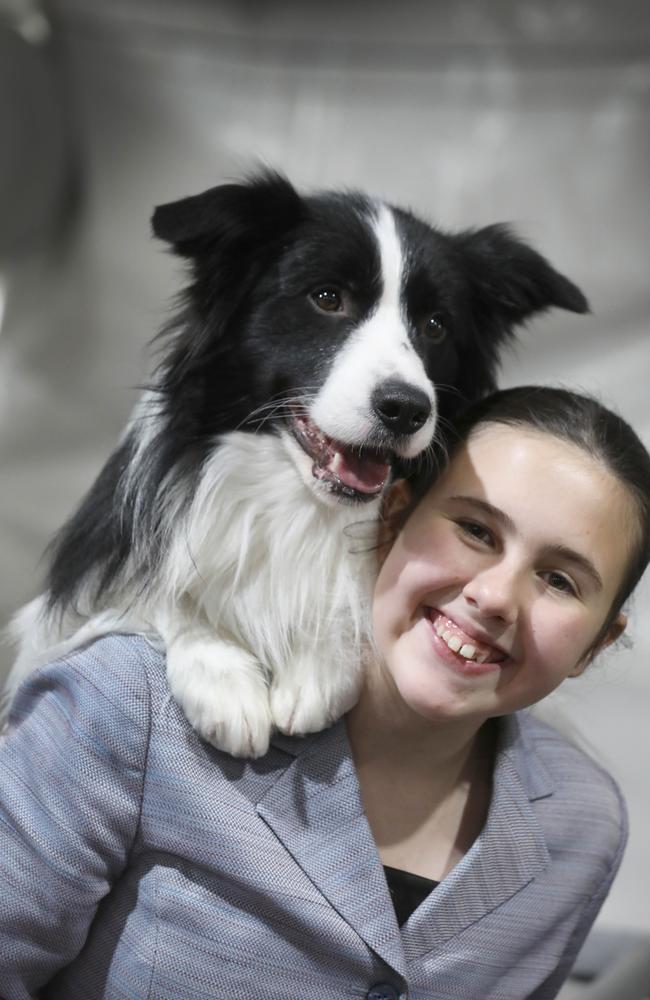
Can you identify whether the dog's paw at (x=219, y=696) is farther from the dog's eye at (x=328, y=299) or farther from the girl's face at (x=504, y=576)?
the dog's eye at (x=328, y=299)

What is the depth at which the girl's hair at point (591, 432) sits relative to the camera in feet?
3.80

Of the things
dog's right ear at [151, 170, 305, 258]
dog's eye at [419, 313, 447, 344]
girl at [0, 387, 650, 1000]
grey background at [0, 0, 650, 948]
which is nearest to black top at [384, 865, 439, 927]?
girl at [0, 387, 650, 1000]

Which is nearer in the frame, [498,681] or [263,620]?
[498,681]

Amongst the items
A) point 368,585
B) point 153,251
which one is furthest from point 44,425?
point 368,585

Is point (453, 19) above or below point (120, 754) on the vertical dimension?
above

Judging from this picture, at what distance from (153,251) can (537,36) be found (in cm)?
90

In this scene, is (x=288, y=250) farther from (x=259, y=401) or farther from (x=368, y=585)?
(x=368, y=585)

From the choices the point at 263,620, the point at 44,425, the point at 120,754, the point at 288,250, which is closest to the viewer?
the point at 120,754

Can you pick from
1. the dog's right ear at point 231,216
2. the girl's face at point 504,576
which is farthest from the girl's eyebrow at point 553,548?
the dog's right ear at point 231,216

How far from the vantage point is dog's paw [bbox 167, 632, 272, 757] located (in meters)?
1.10

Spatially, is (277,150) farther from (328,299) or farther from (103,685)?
(103,685)

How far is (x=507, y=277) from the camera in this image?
149 cm

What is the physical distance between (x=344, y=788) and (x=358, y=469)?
0.35 meters

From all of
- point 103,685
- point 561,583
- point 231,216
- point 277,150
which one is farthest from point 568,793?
point 277,150
